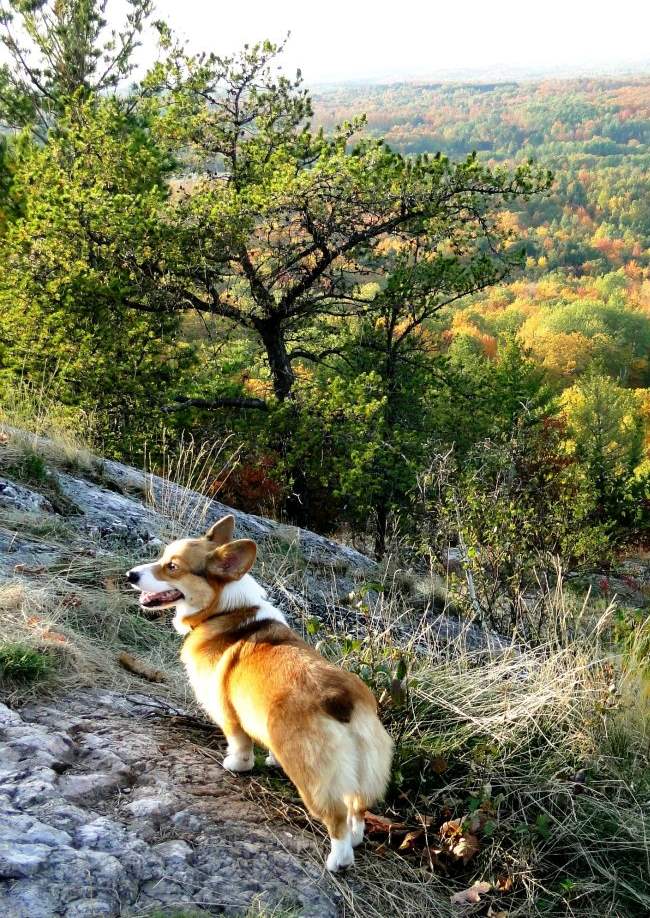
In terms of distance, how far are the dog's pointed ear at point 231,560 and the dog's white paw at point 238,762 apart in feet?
2.50

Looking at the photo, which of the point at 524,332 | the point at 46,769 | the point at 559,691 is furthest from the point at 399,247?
the point at 524,332

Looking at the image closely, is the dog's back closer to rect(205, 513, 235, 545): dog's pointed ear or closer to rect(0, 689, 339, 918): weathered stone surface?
rect(0, 689, 339, 918): weathered stone surface

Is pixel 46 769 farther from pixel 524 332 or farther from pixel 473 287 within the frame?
pixel 524 332

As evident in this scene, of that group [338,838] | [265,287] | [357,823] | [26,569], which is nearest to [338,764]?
[338,838]

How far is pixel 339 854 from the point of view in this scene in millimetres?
2979

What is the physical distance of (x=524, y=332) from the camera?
71250 mm

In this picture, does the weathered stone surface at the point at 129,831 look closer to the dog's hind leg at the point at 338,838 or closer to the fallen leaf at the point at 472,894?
the dog's hind leg at the point at 338,838

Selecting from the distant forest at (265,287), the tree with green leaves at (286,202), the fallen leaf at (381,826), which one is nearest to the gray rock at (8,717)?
the fallen leaf at (381,826)

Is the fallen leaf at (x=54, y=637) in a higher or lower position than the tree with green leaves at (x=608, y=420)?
higher

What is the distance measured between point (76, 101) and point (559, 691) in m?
14.1

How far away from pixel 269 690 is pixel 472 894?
Answer: 1099 millimetres

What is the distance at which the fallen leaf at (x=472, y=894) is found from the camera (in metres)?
3.10

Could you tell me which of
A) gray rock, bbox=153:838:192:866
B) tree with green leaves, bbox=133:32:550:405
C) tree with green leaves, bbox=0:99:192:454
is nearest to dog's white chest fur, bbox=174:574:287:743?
gray rock, bbox=153:838:192:866

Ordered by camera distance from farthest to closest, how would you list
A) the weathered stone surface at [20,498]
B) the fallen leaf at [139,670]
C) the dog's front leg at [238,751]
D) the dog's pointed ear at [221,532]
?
the weathered stone surface at [20,498]
the fallen leaf at [139,670]
the dog's pointed ear at [221,532]
the dog's front leg at [238,751]
